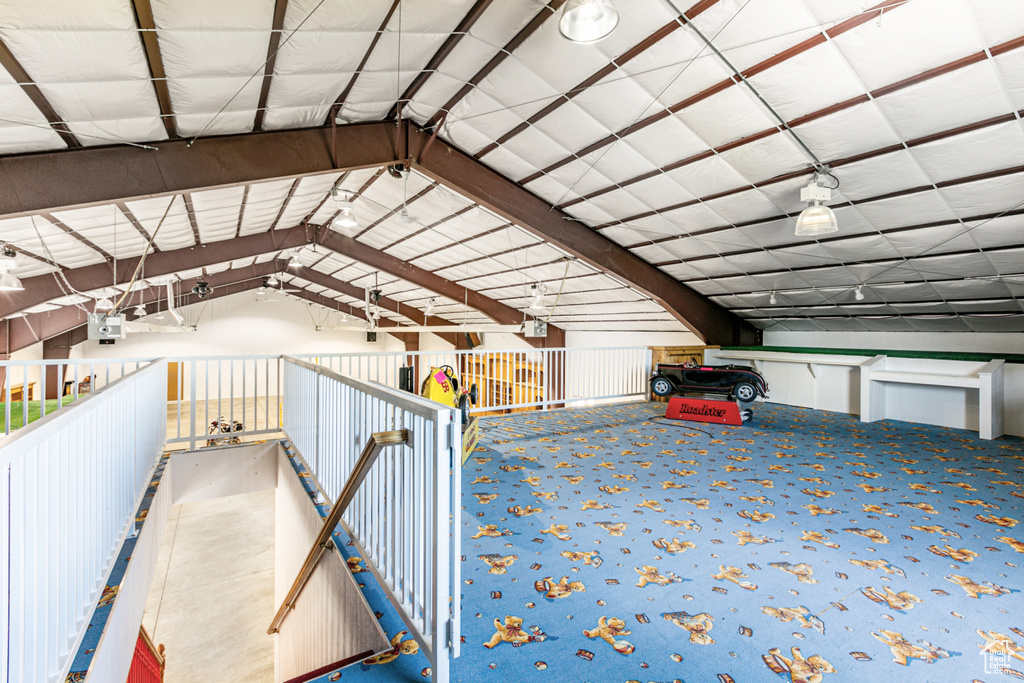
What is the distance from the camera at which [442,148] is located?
705 centimetres

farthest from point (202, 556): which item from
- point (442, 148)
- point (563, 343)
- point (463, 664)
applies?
point (563, 343)

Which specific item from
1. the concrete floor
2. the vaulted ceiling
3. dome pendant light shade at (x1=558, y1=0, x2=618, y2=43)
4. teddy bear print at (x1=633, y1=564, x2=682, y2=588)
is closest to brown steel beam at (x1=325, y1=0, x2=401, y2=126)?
the vaulted ceiling

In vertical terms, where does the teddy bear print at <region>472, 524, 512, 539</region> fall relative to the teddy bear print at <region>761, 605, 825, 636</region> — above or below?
above

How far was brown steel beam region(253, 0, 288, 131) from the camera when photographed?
3342 millimetres

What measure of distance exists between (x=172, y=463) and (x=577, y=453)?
468cm

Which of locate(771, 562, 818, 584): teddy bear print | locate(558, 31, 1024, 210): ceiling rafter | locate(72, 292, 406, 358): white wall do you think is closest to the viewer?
locate(771, 562, 818, 584): teddy bear print

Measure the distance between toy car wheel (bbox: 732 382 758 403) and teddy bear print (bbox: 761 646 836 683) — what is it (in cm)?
566

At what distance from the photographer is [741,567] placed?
8.55 ft

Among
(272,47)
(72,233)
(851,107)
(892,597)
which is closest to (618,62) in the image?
(851,107)

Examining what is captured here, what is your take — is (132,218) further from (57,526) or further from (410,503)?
(410,503)

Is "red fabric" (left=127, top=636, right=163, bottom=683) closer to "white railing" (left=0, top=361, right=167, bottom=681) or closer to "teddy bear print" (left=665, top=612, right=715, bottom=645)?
"white railing" (left=0, top=361, right=167, bottom=681)

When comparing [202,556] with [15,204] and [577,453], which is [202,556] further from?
[577,453]

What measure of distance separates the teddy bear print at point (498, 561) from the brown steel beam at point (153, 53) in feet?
13.8

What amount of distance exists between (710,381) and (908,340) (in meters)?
4.37
